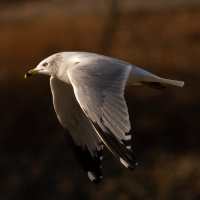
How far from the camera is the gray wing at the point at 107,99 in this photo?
278 centimetres

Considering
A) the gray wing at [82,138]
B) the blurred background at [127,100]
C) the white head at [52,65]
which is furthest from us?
the blurred background at [127,100]

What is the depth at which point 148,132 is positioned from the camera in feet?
22.6

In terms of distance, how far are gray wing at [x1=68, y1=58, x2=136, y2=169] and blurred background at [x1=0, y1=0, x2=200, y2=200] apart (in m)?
3.37

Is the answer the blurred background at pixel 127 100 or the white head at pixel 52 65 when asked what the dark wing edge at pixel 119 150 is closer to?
the white head at pixel 52 65

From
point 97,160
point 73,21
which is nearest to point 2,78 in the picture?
point 73,21

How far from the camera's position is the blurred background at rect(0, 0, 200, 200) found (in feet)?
21.4

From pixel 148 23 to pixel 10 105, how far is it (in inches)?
73.9

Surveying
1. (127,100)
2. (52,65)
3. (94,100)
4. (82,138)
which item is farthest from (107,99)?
(127,100)

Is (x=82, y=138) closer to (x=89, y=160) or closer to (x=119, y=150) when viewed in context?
(x=89, y=160)

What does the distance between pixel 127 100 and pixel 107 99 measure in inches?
164

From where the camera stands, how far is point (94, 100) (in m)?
2.95

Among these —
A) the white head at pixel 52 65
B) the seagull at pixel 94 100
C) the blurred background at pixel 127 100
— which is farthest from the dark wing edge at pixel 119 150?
the blurred background at pixel 127 100

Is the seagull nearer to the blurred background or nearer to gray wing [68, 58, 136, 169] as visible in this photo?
gray wing [68, 58, 136, 169]

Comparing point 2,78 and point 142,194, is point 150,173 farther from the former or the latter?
point 2,78
